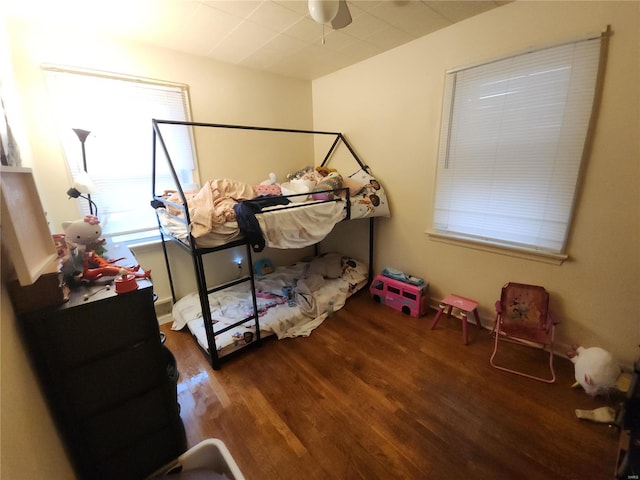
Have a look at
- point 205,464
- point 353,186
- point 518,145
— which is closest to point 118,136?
point 353,186

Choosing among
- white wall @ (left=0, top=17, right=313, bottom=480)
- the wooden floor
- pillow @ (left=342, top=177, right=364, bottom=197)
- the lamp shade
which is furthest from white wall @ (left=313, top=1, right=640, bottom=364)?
the lamp shade

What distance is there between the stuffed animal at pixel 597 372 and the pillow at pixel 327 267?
191 cm

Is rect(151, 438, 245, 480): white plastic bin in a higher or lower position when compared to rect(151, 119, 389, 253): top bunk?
lower

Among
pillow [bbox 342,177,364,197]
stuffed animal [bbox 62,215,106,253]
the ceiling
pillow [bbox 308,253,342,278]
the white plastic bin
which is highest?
the ceiling

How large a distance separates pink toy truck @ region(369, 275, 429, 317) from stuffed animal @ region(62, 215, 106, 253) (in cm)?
219

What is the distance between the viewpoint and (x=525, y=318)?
197cm

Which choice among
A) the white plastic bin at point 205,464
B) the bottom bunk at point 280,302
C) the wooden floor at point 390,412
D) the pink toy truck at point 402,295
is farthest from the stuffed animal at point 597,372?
the white plastic bin at point 205,464

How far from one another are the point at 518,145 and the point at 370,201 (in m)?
1.17

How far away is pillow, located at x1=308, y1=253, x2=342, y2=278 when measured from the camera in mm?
2866

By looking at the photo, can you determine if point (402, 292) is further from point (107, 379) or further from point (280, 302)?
point (107, 379)

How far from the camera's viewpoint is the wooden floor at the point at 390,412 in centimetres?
127

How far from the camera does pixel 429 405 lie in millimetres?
1572

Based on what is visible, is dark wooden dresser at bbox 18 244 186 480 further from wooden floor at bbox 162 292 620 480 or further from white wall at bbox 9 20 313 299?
white wall at bbox 9 20 313 299

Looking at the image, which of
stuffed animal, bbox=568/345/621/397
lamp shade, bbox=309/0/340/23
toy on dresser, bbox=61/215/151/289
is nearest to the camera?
toy on dresser, bbox=61/215/151/289
